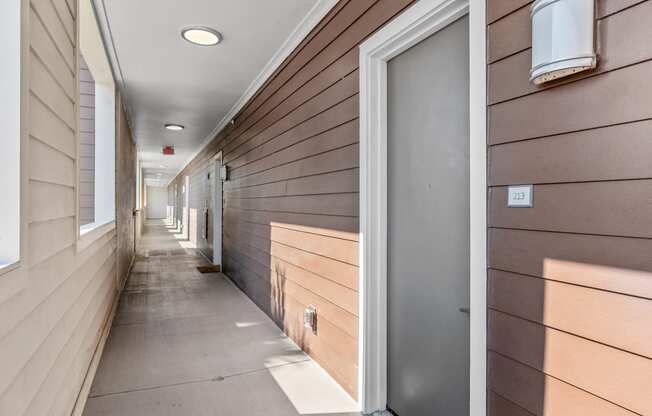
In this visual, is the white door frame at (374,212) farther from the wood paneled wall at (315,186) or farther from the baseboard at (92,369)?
the baseboard at (92,369)

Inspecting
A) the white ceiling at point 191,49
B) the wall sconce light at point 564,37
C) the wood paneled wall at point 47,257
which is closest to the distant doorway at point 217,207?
the white ceiling at point 191,49

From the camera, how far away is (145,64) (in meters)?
3.66

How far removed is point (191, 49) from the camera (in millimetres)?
3301

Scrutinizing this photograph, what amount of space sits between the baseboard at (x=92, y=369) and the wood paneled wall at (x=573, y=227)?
6.87 feet

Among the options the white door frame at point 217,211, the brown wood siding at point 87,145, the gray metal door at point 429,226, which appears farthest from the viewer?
the white door frame at point 217,211

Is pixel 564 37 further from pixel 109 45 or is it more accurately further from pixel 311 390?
pixel 109 45

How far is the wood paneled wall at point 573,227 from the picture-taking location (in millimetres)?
971

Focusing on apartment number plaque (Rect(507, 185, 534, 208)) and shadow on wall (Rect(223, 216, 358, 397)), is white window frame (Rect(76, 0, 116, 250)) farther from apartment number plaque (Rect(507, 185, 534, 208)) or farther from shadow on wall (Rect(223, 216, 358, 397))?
apartment number plaque (Rect(507, 185, 534, 208))

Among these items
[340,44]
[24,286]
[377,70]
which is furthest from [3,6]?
[340,44]

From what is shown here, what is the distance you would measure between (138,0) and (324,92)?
135 centimetres

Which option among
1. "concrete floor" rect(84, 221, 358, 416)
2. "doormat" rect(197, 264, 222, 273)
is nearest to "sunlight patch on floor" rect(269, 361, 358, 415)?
"concrete floor" rect(84, 221, 358, 416)

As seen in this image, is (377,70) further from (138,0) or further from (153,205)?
(153,205)

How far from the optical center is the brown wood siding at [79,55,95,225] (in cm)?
368

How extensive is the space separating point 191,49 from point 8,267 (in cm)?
270
